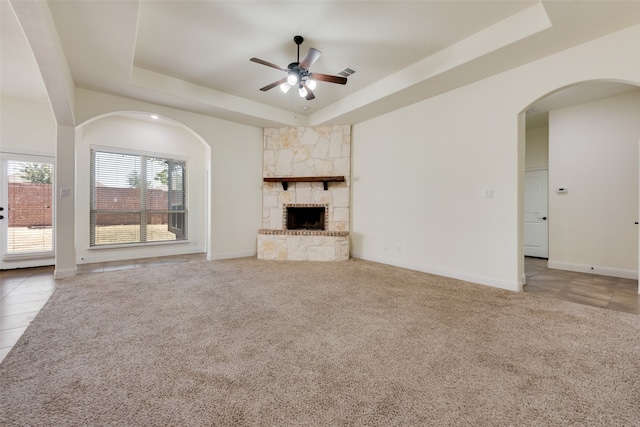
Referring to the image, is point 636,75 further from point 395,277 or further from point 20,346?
point 20,346

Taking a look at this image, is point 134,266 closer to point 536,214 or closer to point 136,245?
point 136,245

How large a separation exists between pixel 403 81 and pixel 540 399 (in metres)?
3.90

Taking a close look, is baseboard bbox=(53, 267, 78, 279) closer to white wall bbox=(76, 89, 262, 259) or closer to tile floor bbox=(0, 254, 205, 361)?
tile floor bbox=(0, 254, 205, 361)

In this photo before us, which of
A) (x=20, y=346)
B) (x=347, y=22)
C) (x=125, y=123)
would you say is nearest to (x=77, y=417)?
Result: (x=20, y=346)

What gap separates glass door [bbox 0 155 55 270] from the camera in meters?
4.66

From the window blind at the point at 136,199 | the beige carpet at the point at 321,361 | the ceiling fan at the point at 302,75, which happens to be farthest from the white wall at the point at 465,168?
the window blind at the point at 136,199

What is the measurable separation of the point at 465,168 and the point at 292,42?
2914 mm

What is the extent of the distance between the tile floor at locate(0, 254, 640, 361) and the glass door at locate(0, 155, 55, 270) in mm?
328

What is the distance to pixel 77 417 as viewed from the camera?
1.34m

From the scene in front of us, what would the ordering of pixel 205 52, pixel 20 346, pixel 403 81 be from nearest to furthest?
pixel 20 346, pixel 205 52, pixel 403 81

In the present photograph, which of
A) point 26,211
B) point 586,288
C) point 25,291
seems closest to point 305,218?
point 25,291

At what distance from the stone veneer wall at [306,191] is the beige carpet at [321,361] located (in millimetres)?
2217

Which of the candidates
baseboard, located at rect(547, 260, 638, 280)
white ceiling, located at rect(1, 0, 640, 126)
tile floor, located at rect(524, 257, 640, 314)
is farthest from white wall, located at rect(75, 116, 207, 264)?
baseboard, located at rect(547, 260, 638, 280)

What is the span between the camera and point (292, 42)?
337 centimetres
